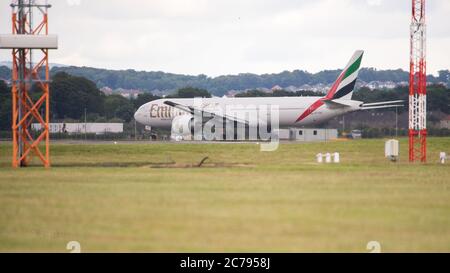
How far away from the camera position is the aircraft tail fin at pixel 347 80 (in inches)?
3250

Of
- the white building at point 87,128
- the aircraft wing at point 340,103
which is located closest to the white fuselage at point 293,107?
the aircraft wing at point 340,103

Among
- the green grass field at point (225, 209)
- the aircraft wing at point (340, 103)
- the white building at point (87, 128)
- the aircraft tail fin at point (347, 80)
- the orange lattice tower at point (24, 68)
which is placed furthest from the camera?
the white building at point (87, 128)

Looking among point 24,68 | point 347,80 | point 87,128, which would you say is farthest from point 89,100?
point 24,68

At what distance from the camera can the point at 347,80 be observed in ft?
274

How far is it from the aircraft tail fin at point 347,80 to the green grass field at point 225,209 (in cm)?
4132

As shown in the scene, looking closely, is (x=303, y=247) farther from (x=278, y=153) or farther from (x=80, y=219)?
(x=278, y=153)

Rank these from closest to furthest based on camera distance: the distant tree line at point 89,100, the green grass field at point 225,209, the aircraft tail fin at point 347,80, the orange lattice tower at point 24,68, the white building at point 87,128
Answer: the green grass field at point 225,209, the orange lattice tower at point 24,68, the aircraft tail fin at point 347,80, the white building at point 87,128, the distant tree line at point 89,100

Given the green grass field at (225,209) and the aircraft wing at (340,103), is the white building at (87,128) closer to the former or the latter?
the aircraft wing at (340,103)

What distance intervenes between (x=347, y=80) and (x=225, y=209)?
61.1 metres

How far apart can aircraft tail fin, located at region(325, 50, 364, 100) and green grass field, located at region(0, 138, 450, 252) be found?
41.3 metres

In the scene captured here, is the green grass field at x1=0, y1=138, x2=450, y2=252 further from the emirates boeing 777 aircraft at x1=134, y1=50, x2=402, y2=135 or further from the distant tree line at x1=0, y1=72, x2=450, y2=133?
the distant tree line at x1=0, y1=72, x2=450, y2=133

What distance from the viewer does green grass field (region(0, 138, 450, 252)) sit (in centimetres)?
1891

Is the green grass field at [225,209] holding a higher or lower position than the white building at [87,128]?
lower

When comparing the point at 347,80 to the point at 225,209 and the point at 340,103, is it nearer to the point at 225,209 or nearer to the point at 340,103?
the point at 340,103
